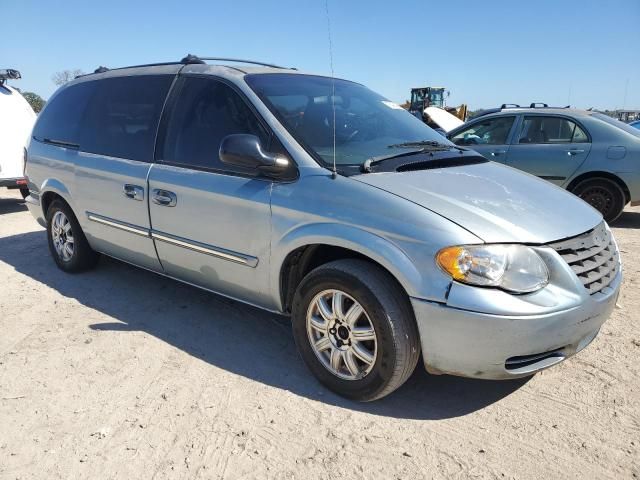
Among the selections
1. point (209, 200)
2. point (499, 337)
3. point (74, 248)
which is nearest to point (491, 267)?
point (499, 337)

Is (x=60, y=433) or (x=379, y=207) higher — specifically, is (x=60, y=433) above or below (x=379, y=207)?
below

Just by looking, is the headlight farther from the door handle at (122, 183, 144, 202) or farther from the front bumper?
the door handle at (122, 183, 144, 202)

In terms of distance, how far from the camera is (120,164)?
3771mm

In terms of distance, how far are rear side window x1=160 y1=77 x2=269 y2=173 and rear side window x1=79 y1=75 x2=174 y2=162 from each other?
21 cm

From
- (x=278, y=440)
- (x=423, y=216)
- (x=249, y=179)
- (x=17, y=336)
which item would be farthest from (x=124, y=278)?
(x=423, y=216)

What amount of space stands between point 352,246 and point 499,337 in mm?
823

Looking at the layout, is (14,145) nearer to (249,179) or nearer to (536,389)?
(249,179)

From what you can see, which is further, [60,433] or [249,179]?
[249,179]

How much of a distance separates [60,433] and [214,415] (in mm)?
763

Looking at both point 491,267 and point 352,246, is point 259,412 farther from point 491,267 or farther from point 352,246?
point 491,267

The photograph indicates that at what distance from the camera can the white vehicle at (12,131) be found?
7.73m

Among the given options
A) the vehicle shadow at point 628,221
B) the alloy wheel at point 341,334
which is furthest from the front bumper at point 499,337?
the vehicle shadow at point 628,221

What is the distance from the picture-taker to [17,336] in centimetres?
353

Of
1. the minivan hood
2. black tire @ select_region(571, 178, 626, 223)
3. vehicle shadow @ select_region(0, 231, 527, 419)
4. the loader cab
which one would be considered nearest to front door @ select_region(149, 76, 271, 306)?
vehicle shadow @ select_region(0, 231, 527, 419)
